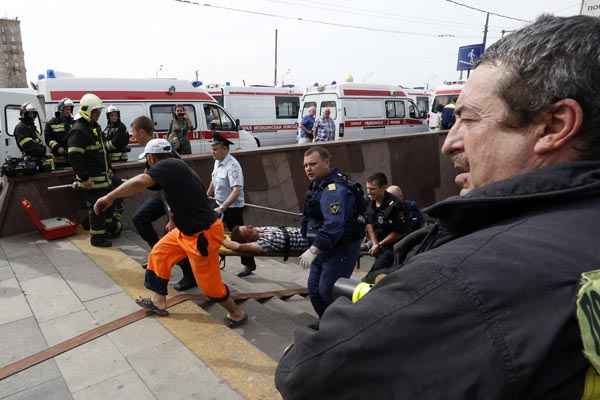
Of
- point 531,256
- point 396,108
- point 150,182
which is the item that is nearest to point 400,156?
point 396,108

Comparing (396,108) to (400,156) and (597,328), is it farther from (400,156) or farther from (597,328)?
(597,328)

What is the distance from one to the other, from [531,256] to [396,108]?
58.5 ft

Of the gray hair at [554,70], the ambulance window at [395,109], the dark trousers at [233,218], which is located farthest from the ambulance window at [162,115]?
the gray hair at [554,70]

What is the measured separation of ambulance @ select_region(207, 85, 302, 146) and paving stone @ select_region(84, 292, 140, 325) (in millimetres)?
12696

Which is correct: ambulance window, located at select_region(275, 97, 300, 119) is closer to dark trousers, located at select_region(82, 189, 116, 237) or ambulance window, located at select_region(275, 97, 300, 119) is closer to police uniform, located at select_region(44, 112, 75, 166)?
police uniform, located at select_region(44, 112, 75, 166)

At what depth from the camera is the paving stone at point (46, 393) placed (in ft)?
8.54

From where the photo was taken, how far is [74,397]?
8.50ft

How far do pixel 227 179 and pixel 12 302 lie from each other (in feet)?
9.02

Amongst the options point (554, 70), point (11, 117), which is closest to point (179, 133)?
point (11, 117)

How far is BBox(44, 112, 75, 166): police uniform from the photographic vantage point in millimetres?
6621

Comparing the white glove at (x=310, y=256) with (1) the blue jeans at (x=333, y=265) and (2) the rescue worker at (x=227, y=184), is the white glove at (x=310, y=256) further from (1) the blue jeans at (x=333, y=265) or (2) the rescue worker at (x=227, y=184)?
(2) the rescue worker at (x=227, y=184)

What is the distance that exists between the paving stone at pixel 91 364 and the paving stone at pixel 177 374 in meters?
0.12

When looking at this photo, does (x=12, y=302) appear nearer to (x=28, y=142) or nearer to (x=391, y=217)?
(x=28, y=142)

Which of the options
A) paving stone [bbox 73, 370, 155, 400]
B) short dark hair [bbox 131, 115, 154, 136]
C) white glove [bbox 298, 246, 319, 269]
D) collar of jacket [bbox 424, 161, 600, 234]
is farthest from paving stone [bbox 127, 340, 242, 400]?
short dark hair [bbox 131, 115, 154, 136]
